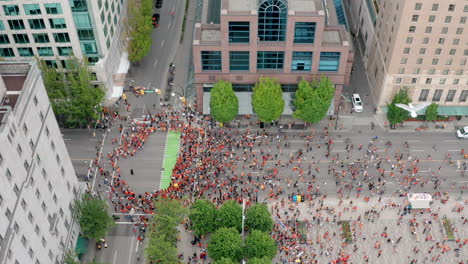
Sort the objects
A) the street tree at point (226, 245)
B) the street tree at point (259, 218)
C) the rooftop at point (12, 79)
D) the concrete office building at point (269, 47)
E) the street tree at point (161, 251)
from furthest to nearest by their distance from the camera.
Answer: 1. the concrete office building at point (269, 47)
2. the street tree at point (259, 218)
3. the street tree at point (226, 245)
4. the street tree at point (161, 251)
5. the rooftop at point (12, 79)

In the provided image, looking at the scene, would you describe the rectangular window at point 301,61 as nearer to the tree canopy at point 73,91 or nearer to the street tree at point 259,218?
the street tree at point 259,218

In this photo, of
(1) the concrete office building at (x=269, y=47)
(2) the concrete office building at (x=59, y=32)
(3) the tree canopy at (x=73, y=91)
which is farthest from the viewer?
(3) the tree canopy at (x=73, y=91)

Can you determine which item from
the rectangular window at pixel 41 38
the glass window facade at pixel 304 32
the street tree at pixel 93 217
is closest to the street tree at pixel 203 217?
the street tree at pixel 93 217

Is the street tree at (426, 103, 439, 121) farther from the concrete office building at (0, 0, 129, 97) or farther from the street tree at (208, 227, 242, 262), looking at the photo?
the concrete office building at (0, 0, 129, 97)

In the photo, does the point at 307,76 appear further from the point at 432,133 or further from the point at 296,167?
the point at 432,133

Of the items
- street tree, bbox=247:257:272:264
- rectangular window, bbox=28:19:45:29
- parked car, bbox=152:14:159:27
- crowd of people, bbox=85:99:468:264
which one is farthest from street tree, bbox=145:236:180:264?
parked car, bbox=152:14:159:27

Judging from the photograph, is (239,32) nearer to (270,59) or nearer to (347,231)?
(270,59)
